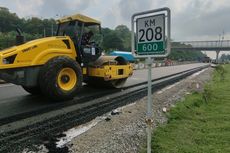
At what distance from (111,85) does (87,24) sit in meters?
2.64

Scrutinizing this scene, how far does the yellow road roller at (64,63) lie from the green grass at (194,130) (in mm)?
3089

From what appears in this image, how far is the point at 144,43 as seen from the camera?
3984mm

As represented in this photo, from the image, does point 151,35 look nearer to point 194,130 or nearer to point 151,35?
point 151,35

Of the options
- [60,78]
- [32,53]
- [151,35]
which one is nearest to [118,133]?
[151,35]

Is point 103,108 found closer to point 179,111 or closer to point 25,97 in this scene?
point 179,111

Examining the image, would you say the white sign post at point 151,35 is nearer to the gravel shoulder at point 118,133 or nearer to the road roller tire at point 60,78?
the gravel shoulder at point 118,133

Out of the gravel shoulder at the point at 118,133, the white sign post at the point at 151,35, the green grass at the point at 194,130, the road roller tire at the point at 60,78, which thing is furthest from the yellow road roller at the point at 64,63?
the white sign post at the point at 151,35

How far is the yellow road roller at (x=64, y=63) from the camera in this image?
7.63m

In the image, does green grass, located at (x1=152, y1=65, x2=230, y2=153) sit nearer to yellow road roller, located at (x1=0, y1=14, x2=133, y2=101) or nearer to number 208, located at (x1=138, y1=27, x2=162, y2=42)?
number 208, located at (x1=138, y1=27, x2=162, y2=42)

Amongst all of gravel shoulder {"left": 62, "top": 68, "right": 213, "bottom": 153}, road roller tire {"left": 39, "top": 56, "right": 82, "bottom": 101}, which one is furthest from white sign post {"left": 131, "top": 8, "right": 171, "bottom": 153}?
road roller tire {"left": 39, "top": 56, "right": 82, "bottom": 101}

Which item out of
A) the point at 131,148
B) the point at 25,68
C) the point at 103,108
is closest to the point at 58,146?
the point at 131,148

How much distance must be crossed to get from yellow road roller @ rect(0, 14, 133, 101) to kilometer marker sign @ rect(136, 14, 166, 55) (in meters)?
4.44

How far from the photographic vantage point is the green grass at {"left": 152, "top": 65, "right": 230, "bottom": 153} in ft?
17.0

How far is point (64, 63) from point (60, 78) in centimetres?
48
